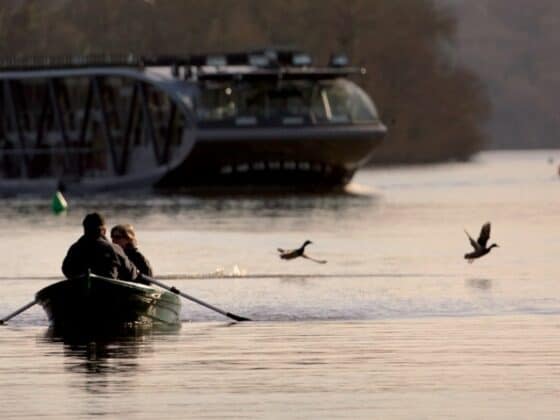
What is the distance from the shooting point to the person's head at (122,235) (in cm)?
3688

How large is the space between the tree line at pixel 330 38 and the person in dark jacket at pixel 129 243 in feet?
491

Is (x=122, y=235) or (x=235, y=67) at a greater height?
(x=235, y=67)

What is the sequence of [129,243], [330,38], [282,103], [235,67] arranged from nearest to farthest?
[129,243]
[282,103]
[235,67]
[330,38]

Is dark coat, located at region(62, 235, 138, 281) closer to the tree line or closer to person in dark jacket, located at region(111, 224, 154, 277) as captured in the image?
person in dark jacket, located at region(111, 224, 154, 277)

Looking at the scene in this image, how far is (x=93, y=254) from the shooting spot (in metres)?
35.3

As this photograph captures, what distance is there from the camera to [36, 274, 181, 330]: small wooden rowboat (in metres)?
35.3

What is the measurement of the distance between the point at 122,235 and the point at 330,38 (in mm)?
154286

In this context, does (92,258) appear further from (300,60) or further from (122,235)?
(300,60)

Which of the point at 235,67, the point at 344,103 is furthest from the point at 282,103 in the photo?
the point at 344,103

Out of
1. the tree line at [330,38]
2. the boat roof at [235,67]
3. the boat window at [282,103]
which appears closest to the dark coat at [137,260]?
the boat window at [282,103]

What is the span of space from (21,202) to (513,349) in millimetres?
84510

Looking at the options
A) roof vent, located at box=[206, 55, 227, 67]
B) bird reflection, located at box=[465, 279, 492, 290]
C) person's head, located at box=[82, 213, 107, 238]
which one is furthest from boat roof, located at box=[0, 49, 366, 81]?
person's head, located at box=[82, 213, 107, 238]

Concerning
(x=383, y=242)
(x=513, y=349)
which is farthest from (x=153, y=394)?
(x=383, y=242)

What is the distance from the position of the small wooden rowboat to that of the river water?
0.40 m
